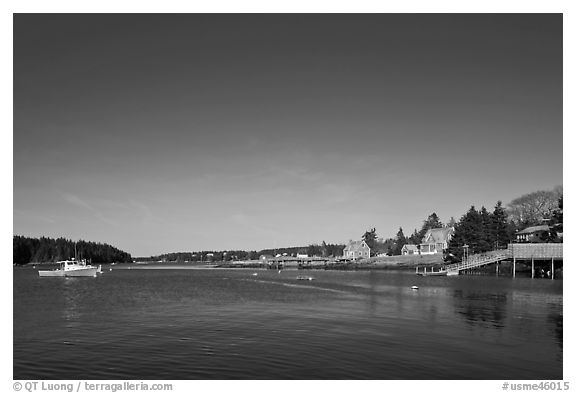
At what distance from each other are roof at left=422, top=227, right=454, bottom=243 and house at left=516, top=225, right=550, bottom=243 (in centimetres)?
3857

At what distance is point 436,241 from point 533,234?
47322 millimetres

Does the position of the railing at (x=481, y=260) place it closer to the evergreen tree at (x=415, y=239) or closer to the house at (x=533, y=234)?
the house at (x=533, y=234)

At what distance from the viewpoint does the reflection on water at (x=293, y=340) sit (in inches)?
742

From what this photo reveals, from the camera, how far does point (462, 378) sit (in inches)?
698

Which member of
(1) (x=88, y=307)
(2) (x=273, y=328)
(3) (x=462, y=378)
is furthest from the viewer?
(1) (x=88, y=307)

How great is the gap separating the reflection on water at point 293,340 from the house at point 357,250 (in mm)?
141157

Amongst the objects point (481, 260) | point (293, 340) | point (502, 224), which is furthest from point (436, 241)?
point (293, 340)

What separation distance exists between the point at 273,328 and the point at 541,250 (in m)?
65.7

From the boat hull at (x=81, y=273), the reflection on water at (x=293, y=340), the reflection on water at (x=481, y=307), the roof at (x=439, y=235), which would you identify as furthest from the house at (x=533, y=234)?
the boat hull at (x=81, y=273)

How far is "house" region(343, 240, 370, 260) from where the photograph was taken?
184062mm

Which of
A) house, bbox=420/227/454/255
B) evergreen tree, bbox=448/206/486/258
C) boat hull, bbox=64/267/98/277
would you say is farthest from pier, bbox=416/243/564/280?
boat hull, bbox=64/267/98/277

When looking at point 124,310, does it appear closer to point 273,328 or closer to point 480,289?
point 273,328
